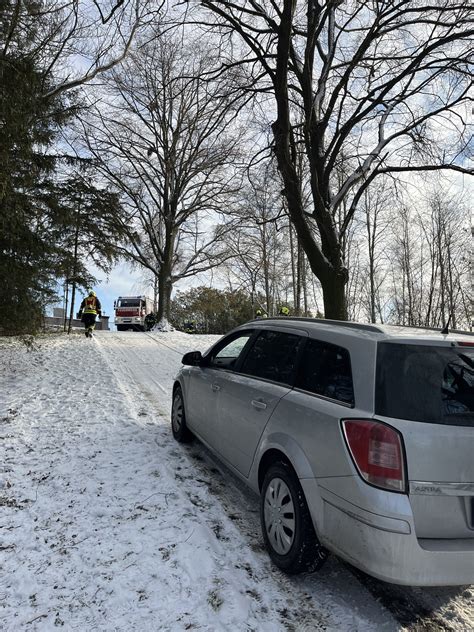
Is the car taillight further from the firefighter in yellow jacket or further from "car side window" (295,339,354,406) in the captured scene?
the firefighter in yellow jacket

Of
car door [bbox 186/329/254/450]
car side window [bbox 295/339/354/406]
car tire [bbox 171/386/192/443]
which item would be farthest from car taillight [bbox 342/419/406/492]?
car tire [bbox 171/386/192/443]

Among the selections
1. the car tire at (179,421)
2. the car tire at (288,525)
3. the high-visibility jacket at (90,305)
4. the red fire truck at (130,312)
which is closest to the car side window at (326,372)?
the car tire at (288,525)

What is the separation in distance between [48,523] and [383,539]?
2.66m

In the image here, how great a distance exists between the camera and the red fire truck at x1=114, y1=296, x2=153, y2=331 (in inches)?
1545

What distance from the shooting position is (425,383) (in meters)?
2.68

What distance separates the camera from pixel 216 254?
2972 cm

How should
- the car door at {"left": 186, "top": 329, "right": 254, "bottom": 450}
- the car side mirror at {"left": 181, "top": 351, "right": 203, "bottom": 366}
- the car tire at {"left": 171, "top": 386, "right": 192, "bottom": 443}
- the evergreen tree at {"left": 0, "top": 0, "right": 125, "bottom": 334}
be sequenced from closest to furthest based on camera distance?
1. the car door at {"left": 186, "top": 329, "right": 254, "bottom": 450}
2. the car side mirror at {"left": 181, "top": 351, "right": 203, "bottom": 366}
3. the car tire at {"left": 171, "top": 386, "right": 192, "bottom": 443}
4. the evergreen tree at {"left": 0, "top": 0, "right": 125, "bottom": 334}

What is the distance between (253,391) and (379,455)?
59.3 inches

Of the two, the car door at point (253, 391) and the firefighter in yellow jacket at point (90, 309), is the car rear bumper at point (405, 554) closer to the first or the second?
the car door at point (253, 391)

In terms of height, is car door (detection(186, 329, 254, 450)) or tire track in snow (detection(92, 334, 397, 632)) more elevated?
car door (detection(186, 329, 254, 450))

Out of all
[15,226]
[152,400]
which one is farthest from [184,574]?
[15,226]

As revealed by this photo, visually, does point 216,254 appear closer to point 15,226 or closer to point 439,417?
point 15,226

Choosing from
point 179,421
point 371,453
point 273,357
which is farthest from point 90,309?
point 371,453

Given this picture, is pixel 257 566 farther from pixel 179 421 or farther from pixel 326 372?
pixel 179 421
